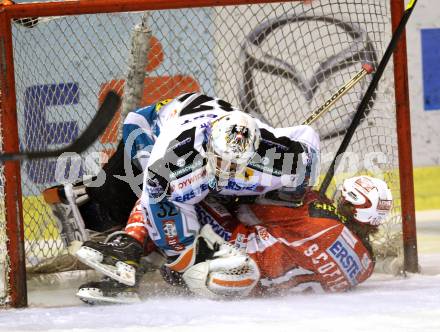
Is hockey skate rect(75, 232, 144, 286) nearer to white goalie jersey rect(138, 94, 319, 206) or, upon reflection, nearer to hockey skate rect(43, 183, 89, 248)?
white goalie jersey rect(138, 94, 319, 206)

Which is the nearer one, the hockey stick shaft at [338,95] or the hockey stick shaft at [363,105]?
the hockey stick shaft at [363,105]

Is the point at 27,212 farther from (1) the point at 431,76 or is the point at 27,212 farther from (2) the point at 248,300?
(1) the point at 431,76

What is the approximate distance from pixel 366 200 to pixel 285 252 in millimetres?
291

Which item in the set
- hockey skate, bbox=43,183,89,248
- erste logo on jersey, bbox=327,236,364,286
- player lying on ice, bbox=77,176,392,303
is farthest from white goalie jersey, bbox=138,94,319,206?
hockey skate, bbox=43,183,89,248

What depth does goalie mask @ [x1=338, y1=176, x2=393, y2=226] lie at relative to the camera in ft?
9.82

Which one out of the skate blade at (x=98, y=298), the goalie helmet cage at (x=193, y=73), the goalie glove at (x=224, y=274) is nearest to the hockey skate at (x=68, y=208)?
the goalie helmet cage at (x=193, y=73)

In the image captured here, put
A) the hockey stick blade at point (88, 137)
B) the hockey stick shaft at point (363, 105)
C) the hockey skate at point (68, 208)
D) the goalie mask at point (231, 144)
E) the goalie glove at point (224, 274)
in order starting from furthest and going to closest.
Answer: the hockey skate at point (68, 208) < the hockey stick shaft at point (363, 105) < the goalie glove at point (224, 274) < the goalie mask at point (231, 144) < the hockey stick blade at point (88, 137)

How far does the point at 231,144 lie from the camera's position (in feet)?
8.98

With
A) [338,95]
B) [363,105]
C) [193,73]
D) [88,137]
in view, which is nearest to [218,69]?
[193,73]

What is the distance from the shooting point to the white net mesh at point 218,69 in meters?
3.47

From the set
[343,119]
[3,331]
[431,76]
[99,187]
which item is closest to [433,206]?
[431,76]

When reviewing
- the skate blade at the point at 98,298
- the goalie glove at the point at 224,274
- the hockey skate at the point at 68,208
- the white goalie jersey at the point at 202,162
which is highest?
the white goalie jersey at the point at 202,162

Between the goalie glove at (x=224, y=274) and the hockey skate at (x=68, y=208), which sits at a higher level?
the hockey skate at (x=68, y=208)

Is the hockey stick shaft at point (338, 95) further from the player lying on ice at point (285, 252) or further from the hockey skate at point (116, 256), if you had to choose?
the hockey skate at point (116, 256)
